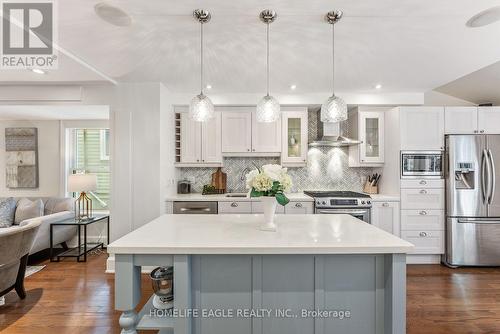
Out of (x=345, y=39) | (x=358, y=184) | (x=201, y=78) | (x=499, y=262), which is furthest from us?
(x=358, y=184)

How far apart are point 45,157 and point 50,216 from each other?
4.26 ft

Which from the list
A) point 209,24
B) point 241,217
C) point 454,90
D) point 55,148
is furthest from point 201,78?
point 454,90

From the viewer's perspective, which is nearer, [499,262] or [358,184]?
[499,262]

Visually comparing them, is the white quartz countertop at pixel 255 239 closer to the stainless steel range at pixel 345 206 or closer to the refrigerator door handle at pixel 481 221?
the stainless steel range at pixel 345 206

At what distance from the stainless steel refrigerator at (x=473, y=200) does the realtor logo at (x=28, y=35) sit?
459cm

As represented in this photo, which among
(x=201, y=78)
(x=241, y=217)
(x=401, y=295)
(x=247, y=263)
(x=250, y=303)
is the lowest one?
(x=250, y=303)

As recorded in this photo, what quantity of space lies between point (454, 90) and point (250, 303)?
167 inches

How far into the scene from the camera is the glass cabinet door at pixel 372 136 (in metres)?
3.86

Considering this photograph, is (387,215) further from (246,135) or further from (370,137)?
(246,135)

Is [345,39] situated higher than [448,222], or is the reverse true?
[345,39]


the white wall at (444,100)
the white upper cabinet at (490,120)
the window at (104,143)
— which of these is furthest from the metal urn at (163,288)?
the white wall at (444,100)

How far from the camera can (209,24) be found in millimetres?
2062

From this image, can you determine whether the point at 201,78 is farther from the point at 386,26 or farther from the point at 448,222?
the point at 448,222

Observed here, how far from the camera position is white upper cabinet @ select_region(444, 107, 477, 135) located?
11.3 ft
